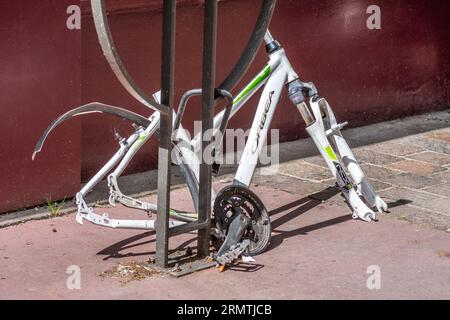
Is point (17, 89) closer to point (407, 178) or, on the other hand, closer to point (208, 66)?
point (208, 66)

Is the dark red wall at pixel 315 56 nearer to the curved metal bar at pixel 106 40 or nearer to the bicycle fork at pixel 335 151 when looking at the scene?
the bicycle fork at pixel 335 151

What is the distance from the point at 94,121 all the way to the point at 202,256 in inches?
64.8

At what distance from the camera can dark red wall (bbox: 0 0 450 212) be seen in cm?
623

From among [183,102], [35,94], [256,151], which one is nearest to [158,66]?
[35,94]

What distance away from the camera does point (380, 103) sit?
888 cm

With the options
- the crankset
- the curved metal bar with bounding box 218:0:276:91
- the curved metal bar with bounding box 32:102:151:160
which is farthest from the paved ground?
the curved metal bar with bounding box 218:0:276:91

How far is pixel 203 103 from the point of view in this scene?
5.47 metres

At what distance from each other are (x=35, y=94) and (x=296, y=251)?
73.0 inches

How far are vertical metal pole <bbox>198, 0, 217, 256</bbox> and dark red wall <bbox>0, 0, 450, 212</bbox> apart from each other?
1274 mm

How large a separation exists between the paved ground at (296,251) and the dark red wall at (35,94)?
27 centimetres

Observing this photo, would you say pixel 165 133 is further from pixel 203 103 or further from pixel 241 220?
pixel 241 220

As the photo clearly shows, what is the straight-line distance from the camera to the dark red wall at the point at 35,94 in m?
6.13
